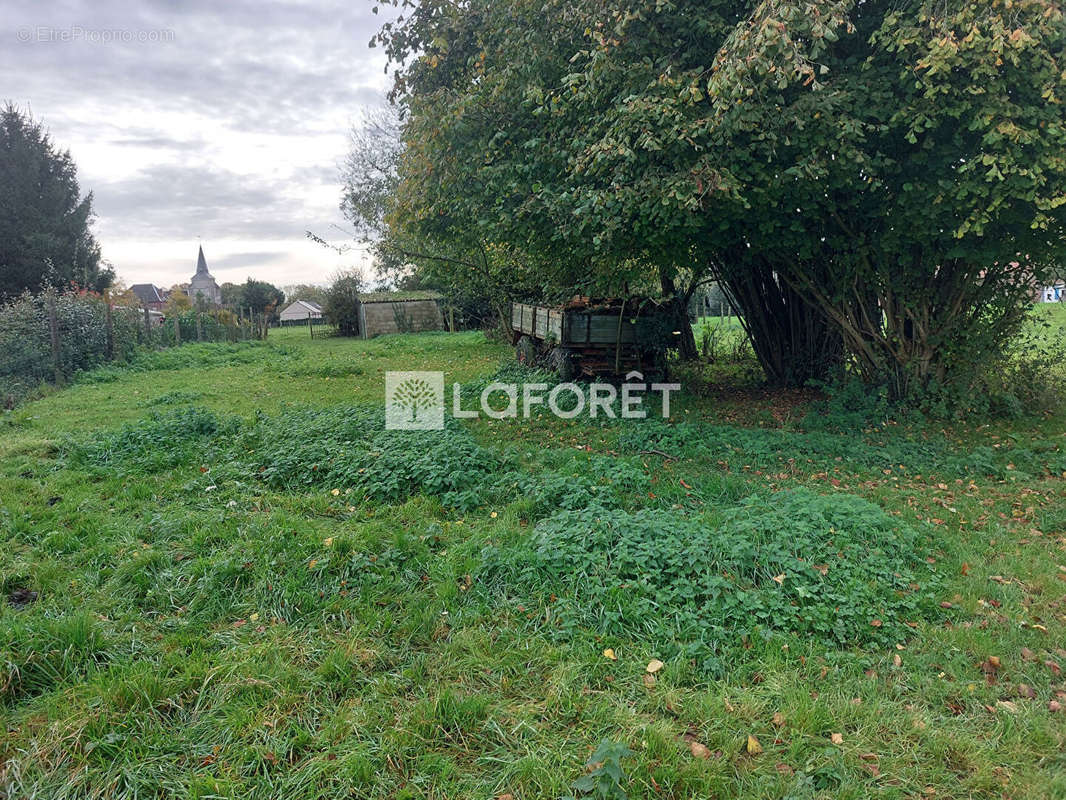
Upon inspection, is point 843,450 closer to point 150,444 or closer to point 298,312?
point 150,444

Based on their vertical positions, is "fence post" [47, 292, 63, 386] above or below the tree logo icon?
above

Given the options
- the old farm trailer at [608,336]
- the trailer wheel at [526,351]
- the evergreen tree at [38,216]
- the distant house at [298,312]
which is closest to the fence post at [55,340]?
the trailer wheel at [526,351]

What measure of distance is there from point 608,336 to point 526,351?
2708mm

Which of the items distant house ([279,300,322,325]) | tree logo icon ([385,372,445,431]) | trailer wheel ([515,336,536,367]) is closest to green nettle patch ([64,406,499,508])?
tree logo icon ([385,372,445,431])

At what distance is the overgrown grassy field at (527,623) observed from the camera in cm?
220

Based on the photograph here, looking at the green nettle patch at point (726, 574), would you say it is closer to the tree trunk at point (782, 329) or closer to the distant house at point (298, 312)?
the tree trunk at point (782, 329)

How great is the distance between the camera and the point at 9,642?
8.93 ft

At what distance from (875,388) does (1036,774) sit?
6.17 m

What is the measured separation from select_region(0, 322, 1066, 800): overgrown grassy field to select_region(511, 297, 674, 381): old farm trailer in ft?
12.0

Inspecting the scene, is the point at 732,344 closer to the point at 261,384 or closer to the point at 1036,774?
the point at 261,384

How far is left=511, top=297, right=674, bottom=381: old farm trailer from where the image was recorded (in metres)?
9.08

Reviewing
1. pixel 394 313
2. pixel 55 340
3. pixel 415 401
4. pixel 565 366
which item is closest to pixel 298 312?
pixel 394 313

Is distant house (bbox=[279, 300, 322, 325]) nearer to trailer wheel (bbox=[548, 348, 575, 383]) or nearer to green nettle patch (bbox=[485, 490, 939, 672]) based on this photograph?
trailer wheel (bbox=[548, 348, 575, 383])

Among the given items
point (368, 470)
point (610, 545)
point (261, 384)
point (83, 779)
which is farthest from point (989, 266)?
point (261, 384)
